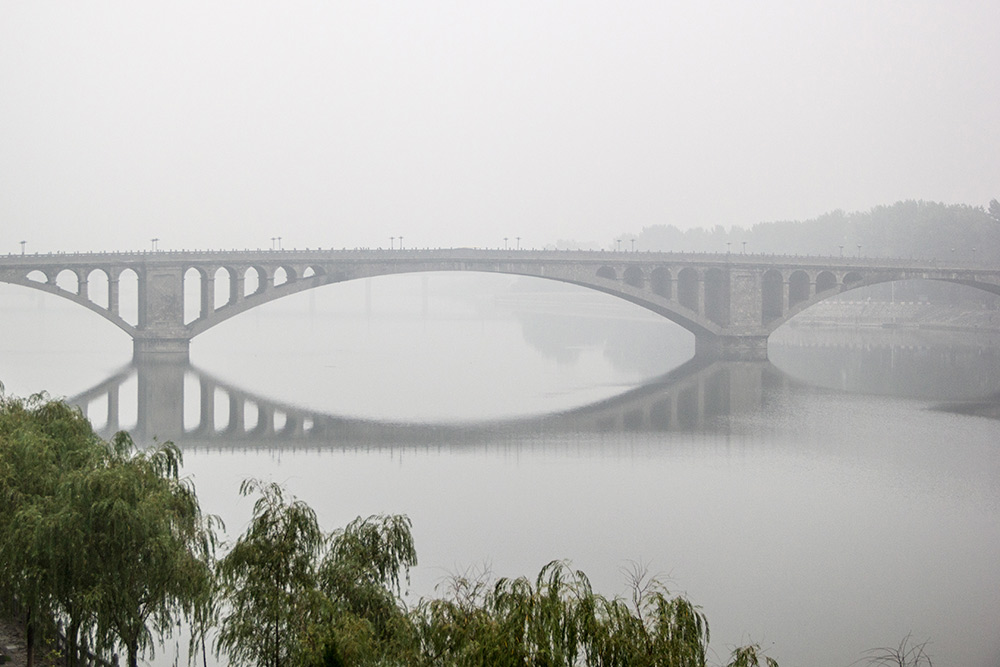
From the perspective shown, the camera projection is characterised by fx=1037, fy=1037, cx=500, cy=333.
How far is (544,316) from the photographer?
138 meters

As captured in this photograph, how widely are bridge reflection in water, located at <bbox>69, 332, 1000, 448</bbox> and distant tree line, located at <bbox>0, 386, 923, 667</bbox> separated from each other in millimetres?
22322

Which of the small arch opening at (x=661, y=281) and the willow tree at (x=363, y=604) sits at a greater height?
the small arch opening at (x=661, y=281)

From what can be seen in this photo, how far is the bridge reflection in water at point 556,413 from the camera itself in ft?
125

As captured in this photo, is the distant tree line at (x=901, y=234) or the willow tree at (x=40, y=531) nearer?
the willow tree at (x=40, y=531)

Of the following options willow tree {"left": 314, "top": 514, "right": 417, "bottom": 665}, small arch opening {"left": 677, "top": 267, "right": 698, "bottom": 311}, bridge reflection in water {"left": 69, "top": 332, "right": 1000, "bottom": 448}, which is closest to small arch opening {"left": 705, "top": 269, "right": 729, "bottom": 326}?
small arch opening {"left": 677, "top": 267, "right": 698, "bottom": 311}

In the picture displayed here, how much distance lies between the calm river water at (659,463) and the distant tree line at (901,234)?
32.9 m

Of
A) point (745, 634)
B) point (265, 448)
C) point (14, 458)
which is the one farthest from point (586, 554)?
point (265, 448)

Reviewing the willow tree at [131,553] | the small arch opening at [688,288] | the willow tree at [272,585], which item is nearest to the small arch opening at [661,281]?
the small arch opening at [688,288]

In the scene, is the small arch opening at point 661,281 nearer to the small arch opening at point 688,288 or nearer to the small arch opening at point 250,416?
the small arch opening at point 688,288

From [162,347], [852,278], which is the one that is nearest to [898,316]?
[852,278]

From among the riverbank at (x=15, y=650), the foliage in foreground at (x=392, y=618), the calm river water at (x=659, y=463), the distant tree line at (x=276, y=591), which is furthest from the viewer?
the calm river water at (x=659, y=463)

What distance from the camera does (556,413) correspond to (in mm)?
44188

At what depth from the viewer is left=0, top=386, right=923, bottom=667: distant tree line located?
979 centimetres

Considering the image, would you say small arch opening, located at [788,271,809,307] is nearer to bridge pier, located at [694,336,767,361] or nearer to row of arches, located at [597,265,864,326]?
row of arches, located at [597,265,864,326]
